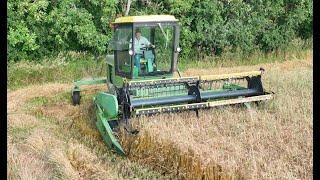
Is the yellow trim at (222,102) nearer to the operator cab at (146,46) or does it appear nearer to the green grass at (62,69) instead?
the operator cab at (146,46)

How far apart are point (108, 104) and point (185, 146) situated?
5.70 ft

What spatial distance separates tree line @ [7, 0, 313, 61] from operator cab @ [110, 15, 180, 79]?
542cm

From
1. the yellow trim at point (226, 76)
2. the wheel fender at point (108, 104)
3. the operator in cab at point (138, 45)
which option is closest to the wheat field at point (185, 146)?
the wheel fender at point (108, 104)

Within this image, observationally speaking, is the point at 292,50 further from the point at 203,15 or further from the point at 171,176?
the point at 171,176

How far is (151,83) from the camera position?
281 inches

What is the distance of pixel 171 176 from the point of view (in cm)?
588

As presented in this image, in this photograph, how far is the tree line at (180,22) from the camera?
13.4m

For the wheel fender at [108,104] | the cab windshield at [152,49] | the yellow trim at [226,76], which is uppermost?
the cab windshield at [152,49]

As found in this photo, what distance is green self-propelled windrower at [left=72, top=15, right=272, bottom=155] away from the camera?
7027mm

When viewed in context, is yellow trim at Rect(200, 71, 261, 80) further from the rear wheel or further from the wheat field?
the rear wheel

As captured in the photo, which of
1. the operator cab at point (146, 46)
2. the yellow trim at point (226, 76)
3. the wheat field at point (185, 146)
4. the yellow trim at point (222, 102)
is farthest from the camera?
the operator cab at point (146, 46)

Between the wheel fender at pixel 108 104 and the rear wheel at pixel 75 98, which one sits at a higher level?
the wheel fender at pixel 108 104

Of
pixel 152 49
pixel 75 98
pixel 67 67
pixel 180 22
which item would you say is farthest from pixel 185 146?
→ pixel 180 22

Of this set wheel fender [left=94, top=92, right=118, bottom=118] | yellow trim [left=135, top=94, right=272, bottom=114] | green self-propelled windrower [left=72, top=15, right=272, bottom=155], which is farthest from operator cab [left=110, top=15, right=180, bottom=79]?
yellow trim [left=135, top=94, right=272, bottom=114]
